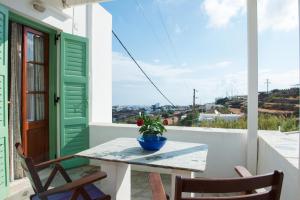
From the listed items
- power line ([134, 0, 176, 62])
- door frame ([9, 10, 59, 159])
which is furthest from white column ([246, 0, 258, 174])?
power line ([134, 0, 176, 62])

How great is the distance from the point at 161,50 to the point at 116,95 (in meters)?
2.40

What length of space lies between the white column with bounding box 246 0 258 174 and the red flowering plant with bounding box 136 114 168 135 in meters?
1.62

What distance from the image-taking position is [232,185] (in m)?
1.13

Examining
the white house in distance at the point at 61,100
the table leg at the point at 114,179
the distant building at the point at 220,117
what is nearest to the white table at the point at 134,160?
the table leg at the point at 114,179

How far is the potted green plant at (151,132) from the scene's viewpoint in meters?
2.18

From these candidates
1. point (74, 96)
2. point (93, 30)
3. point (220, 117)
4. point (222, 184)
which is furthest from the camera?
point (93, 30)

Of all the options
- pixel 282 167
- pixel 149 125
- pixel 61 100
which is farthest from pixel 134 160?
pixel 61 100

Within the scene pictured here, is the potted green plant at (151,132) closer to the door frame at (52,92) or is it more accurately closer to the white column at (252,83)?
the white column at (252,83)

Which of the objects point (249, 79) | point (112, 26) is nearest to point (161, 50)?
point (112, 26)

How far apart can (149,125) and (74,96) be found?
225cm

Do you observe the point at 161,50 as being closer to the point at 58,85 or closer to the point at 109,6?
the point at 109,6

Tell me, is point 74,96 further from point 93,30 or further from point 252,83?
point 252,83

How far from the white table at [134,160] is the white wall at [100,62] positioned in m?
2.44

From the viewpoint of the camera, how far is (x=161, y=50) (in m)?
7.77
